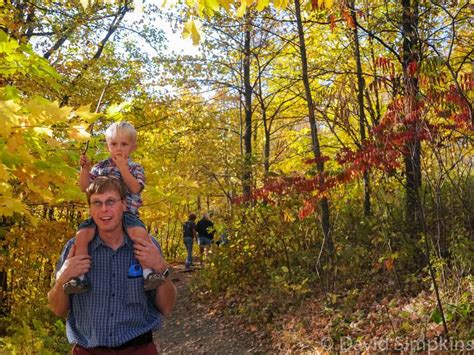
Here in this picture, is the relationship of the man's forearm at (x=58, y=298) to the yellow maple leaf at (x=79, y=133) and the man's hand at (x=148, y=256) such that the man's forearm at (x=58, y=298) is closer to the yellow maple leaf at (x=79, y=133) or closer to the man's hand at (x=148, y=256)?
the man's hand at (x=148, y=256)

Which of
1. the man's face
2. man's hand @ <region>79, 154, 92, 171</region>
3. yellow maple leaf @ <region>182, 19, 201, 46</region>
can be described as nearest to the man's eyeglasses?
the man's face

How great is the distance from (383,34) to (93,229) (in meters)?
8.24

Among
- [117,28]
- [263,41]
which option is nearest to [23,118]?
[117,28]

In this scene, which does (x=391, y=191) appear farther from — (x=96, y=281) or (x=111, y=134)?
(x=96, y=281)

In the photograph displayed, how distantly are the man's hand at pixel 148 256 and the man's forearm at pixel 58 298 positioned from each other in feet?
1.26

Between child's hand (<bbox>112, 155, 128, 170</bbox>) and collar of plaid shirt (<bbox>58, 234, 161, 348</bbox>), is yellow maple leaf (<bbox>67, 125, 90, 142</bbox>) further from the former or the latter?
collar of plaid shirt (<bbox>58, 234, 161, 348</bbox>)

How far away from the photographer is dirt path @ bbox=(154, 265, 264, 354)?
689 cm

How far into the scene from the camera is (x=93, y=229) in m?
2.26

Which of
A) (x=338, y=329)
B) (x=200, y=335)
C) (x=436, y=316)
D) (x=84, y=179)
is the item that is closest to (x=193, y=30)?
(x=84, y=179)

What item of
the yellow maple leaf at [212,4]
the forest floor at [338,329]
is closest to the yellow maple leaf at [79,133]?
the yellow maple leaf at [212,4]

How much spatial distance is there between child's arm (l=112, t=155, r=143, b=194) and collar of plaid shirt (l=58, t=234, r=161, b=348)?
0.60 m

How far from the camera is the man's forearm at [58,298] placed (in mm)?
2088

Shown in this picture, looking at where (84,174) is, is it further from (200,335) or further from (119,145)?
(200,335)

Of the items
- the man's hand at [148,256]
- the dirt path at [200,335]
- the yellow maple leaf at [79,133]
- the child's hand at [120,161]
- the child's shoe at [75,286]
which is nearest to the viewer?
the child's shoe at [75,286]
